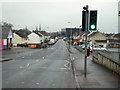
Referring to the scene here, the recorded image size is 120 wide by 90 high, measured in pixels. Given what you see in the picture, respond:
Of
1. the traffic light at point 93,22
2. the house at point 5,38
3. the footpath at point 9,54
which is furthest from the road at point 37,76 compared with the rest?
the house at point 5,38

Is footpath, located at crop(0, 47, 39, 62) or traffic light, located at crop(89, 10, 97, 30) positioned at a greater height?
traffic light, located at crop(89, 10, 97, 30)

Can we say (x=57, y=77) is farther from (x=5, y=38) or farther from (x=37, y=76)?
(x=5, y=38)

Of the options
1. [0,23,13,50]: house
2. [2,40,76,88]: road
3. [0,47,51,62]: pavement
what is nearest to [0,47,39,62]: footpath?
[0,47,51,62]: pavement

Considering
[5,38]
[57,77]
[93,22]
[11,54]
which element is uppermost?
[93,22]

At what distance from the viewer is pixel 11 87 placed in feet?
38.8

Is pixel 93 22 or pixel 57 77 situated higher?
pixel 93 22

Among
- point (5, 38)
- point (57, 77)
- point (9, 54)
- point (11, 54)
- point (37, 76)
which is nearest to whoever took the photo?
point (57, 77)

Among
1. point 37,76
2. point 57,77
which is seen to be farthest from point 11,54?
point 57,77

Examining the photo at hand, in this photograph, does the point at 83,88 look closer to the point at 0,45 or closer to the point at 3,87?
the point at 3,87

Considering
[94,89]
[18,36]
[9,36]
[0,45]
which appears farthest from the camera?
[18,36]

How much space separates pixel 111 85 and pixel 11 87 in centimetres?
523

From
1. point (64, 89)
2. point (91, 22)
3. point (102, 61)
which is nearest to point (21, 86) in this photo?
point (64, 89)

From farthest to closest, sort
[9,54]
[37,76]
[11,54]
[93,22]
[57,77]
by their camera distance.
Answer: [11,54] → [9,54] → [37,76] → [57,77] → [93,22]

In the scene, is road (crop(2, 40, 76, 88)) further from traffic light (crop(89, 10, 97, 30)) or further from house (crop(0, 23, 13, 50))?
house (crop(0, 23, 13, 50))
